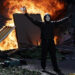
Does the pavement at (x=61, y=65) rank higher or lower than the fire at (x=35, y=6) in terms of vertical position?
lower

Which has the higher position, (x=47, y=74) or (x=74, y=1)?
(x=74, y=1)

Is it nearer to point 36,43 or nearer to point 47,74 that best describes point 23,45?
point 36,43

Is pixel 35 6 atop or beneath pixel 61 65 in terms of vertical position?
atop

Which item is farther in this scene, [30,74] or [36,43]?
[36,43]

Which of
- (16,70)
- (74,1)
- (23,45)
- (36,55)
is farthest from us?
(74,1)

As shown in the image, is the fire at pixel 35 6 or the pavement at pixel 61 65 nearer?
the pavement at pixel 61 65

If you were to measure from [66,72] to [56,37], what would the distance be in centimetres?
788

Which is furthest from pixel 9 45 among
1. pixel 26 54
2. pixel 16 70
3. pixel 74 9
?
pixel 16 70

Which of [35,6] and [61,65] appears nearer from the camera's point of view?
[61,65]

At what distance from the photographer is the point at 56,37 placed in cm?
1537

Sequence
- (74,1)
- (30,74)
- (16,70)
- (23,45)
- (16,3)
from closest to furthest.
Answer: (30,74)
(16,70)
(23,45)
(74,1)
(16,3)

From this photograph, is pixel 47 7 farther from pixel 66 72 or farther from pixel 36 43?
pixel 66 72

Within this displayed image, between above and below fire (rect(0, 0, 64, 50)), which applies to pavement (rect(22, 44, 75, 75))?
below

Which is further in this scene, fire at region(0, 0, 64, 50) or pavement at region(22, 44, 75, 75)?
fire at region(0, 0, 64, 50)
